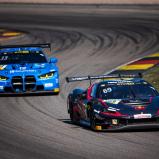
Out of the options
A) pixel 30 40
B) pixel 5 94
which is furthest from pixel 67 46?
pixel 5 94

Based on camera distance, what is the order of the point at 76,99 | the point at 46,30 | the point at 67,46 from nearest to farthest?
the point at 76,99 → the point at 67,46 → the point at 46,30

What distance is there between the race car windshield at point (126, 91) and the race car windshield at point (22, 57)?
302 inches

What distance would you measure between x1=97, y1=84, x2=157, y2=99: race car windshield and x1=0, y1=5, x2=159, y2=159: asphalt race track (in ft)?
2.84

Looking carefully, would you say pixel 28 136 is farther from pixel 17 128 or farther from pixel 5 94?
pixel 5 94

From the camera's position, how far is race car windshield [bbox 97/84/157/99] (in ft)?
49.3

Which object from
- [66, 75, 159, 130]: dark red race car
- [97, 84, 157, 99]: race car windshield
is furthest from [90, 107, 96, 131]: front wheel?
[97, 84, 157, 99]: race car windshield

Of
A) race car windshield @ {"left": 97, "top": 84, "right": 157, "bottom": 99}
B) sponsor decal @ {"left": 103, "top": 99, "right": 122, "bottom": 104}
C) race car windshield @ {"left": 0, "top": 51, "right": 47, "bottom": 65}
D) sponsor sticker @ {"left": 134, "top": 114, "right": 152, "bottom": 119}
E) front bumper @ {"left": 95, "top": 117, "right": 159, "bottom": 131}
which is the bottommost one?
front bumper @ {"left": 95, "top": 117, "right": 159, "bottom": 131}

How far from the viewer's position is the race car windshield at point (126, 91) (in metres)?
15.0

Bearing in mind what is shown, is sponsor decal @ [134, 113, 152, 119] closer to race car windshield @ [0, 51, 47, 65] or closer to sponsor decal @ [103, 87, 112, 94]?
sponsor decal @ [103, 87, 112, 94]

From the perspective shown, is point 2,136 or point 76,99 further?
point 76,99

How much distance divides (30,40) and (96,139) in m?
20.5

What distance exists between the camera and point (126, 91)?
15.2 m

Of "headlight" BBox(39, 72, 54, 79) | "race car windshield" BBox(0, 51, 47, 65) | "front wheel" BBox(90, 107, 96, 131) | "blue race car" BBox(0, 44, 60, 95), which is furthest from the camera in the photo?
"race car windshield" BBox(0, 51, 47, 65)

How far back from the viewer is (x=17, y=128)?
50.3 feet
